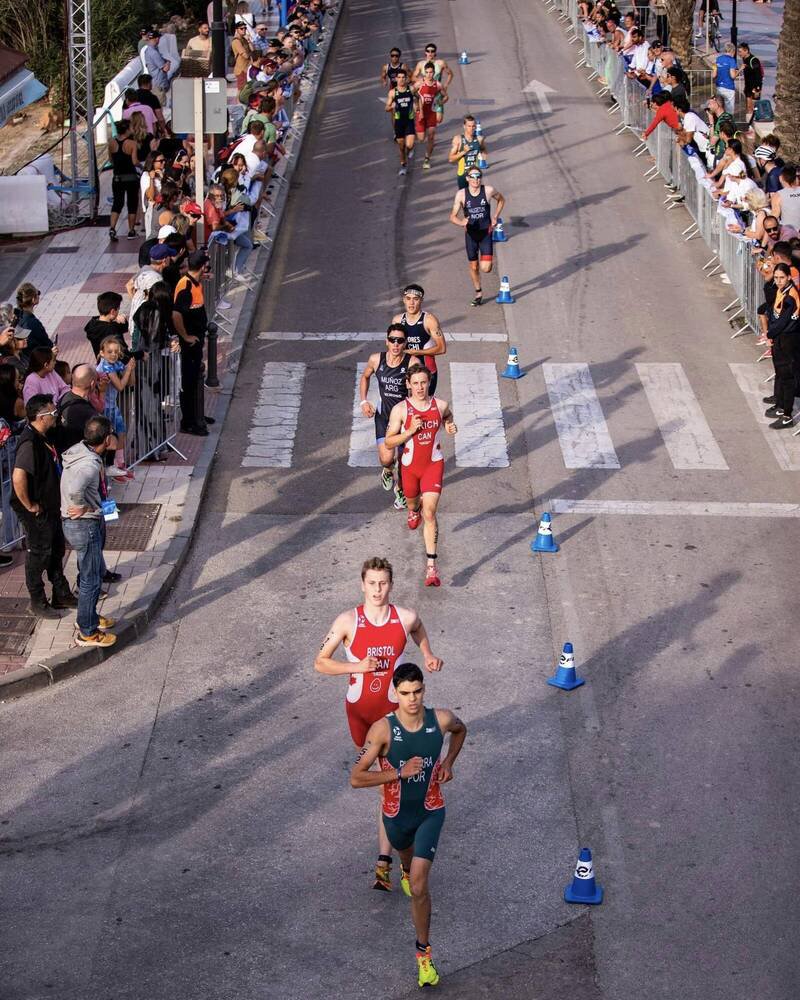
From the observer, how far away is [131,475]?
52.1 feet

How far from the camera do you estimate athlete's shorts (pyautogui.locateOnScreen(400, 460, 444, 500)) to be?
543 inches

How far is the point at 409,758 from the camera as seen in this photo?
8.70 metres

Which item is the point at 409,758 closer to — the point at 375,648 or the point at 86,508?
the point at 375,648

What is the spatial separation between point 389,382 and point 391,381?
0.03m

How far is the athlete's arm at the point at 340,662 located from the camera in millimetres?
9445

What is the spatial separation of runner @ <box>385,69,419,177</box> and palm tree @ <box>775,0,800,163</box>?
6284 millimetres

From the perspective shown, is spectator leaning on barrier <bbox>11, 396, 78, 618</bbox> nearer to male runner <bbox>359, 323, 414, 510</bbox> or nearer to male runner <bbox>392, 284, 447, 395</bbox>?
male runner <bbox>359, 323, 414, 510</bbox>

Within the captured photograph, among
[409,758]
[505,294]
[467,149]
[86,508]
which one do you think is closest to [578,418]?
[505,294]

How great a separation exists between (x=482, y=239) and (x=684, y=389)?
4007 millimetres

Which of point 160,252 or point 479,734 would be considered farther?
point 160,252

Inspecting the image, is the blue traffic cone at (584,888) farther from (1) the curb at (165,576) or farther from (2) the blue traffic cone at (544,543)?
(2) the blue traffic cone at (544,543)

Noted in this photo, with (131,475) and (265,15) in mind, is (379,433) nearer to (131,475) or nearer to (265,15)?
(131,475)

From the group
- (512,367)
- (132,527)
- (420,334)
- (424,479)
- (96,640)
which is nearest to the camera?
(96,640)

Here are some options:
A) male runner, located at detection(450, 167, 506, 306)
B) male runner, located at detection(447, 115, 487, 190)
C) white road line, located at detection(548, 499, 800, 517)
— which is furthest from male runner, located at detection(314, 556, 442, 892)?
male runner, located at detection(447, 115, 487, 190)
